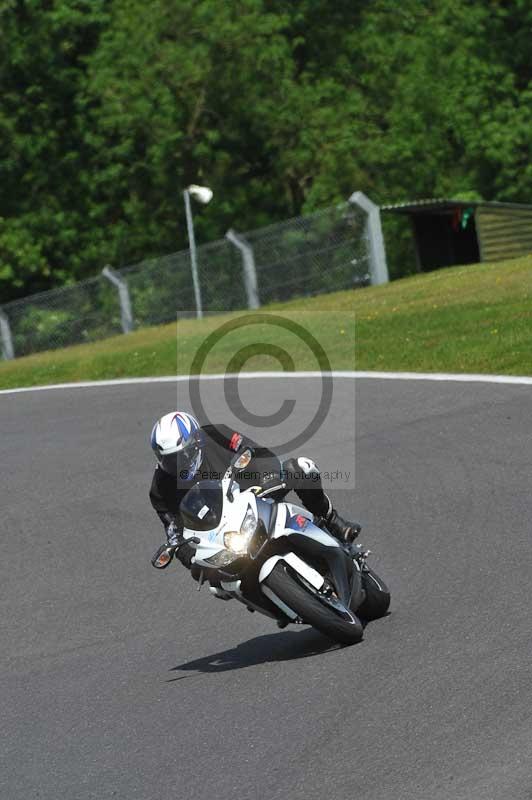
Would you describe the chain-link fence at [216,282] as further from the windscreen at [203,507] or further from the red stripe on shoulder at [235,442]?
the windscreen at [203,507]

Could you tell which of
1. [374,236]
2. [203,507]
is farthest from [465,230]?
[203,507]

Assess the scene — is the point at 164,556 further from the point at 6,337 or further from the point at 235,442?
the point at 6,337

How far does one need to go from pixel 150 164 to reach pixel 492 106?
10286mm

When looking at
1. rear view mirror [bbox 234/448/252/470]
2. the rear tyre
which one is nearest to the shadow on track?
the rear tyre

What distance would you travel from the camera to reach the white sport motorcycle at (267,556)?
24.5ft

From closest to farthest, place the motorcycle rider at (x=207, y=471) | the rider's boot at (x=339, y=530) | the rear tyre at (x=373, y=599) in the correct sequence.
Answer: the motorcycle rider at (x=207, y=471), the rear tyre at (x=373, y=599), the rider's boot at (x=339, y=530)

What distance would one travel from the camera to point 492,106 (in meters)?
41.6

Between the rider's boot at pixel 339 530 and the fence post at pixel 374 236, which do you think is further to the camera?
the fence post at pixel 374 236

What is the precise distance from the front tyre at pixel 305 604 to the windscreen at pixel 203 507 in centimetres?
44

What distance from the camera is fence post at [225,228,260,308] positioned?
2752 centimetres

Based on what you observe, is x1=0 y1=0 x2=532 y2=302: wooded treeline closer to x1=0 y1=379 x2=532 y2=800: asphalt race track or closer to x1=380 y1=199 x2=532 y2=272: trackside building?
x1=380 y1=199 x2=532 y2=272: trackside building

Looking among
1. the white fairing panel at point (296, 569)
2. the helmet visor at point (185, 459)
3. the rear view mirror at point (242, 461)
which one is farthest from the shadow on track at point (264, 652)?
the rear view mirror at point (242, 461)

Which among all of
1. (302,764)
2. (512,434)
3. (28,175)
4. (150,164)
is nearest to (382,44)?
(150,164)

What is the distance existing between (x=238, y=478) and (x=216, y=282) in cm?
2036
